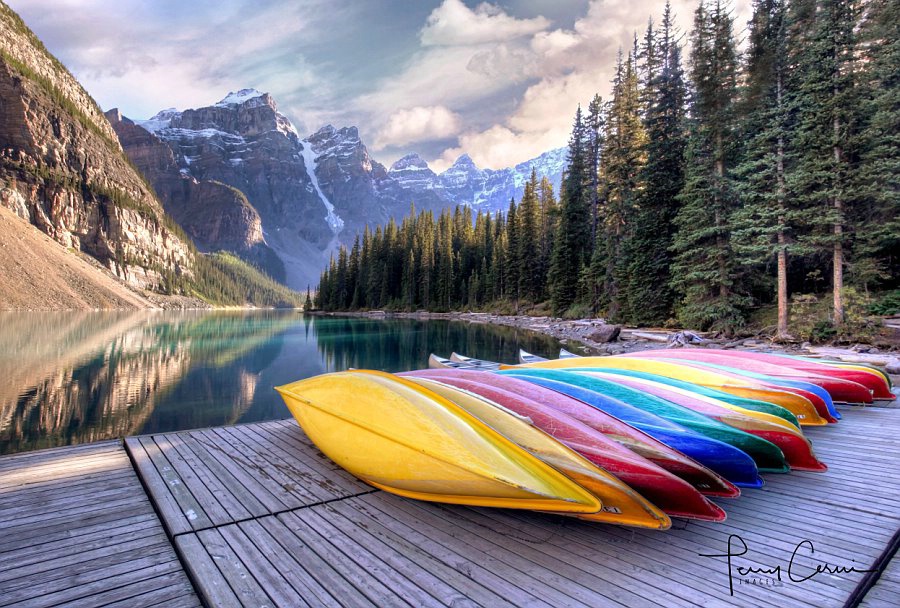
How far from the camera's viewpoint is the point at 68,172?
88875mm

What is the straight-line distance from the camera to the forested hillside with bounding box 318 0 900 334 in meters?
14.5

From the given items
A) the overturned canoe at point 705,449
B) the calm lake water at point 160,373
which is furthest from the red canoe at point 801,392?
the calm lake water at point 160,373

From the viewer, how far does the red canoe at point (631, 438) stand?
3074 mm

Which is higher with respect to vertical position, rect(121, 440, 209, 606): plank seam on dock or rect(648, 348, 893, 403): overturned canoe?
rect(648, 348, 893, 403): overturned canoe

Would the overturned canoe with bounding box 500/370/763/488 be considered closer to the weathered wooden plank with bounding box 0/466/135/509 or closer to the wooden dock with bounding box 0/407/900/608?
the wooden dock with bounding box 0/407/900/608

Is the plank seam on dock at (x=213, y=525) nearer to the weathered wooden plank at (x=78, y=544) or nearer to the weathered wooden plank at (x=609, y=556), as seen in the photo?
the weathered wooden plank at (x=78, y=544)

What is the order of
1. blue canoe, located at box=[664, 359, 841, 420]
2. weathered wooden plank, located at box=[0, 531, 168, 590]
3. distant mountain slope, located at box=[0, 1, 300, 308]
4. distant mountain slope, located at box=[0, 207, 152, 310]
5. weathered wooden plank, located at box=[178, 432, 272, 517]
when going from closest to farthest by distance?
1. weathered wooden plank, located at box=[0, 531, 168, 590]
2. weathered wooden plank, located at box=[178, 432, 272, 517]
3. blue canoe, located at box=[664, 359, 841, 420]
4. distant mountain slope, located at box=[0, 207, 152, 310]
5. distant mountain slope, located at box=[0, 1, 300, 308]

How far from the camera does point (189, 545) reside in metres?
2.70

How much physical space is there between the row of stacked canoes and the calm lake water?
279 inches

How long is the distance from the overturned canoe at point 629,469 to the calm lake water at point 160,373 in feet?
30.5

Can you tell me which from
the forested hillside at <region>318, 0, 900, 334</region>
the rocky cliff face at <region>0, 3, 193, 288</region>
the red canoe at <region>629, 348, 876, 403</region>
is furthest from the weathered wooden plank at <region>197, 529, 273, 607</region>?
the rocky cliff face at <region>0, 3, 193, 288</region>

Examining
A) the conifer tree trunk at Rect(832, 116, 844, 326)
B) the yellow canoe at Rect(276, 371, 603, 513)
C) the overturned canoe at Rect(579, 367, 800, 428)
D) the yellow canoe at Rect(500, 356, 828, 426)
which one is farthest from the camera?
the conifer tree trunk at Rect(832, 116, 844, 326)

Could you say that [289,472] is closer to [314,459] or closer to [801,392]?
[314,459]

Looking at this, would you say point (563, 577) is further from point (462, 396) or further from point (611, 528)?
point (462, 396)
